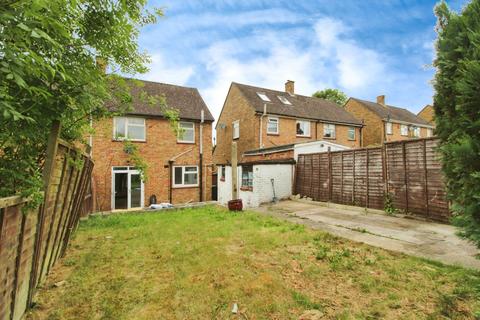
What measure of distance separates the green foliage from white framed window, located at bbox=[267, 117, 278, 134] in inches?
424

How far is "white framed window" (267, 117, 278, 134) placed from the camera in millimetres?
19156

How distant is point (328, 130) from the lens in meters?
22.0

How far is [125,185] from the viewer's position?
14930 millimetres

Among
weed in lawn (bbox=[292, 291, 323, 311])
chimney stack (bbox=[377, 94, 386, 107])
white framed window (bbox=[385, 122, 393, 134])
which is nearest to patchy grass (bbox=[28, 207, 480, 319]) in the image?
weed in lawn (bbox=[292, 291, 323, 311])

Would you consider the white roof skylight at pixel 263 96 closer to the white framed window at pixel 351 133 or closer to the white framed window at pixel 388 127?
the white framed window at pixel 351 133

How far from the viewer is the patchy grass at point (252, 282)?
9.96ft

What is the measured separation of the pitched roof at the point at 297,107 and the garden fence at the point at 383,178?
24.1ft

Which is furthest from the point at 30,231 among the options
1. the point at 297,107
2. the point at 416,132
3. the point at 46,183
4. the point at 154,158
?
the point at 416,132

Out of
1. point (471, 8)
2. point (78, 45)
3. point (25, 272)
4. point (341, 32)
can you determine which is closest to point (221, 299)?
point (25, 272)

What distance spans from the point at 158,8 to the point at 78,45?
2240mm

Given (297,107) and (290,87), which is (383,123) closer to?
(297,107)

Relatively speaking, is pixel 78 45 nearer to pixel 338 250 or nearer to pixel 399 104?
pixel 338 250

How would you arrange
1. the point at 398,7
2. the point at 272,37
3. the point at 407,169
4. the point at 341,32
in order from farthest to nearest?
the point at 272,37
the point at 341,32
the point at 407,169
the point at 398,7

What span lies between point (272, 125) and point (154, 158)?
943 cm
